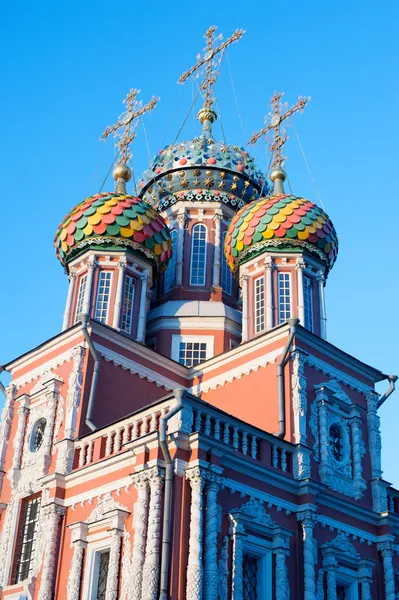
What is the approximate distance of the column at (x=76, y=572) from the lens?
1326 cm

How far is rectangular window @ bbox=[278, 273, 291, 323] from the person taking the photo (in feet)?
59.3

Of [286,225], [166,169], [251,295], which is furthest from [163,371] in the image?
[166,169]

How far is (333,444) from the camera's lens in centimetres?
1584

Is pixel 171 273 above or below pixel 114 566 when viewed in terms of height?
above

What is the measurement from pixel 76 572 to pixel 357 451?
5671 millimetres

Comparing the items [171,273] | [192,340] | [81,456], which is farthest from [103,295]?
[81,456]

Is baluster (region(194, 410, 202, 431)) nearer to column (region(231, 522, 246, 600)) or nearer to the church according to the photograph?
the church

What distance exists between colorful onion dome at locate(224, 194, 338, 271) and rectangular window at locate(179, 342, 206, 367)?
203cm

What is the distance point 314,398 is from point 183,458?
12.6 ft

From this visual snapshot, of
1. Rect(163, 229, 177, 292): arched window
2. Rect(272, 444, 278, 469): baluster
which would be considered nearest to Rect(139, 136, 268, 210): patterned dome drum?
Rect(163, 229, 177, 292): arched window

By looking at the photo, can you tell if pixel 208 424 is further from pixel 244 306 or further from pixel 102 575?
pixel 244 306

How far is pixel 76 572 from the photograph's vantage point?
13.4 metres

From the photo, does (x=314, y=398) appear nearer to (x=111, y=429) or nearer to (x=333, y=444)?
(x=333, y=444)

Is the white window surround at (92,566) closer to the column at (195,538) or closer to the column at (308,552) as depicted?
the column at (195,538)
